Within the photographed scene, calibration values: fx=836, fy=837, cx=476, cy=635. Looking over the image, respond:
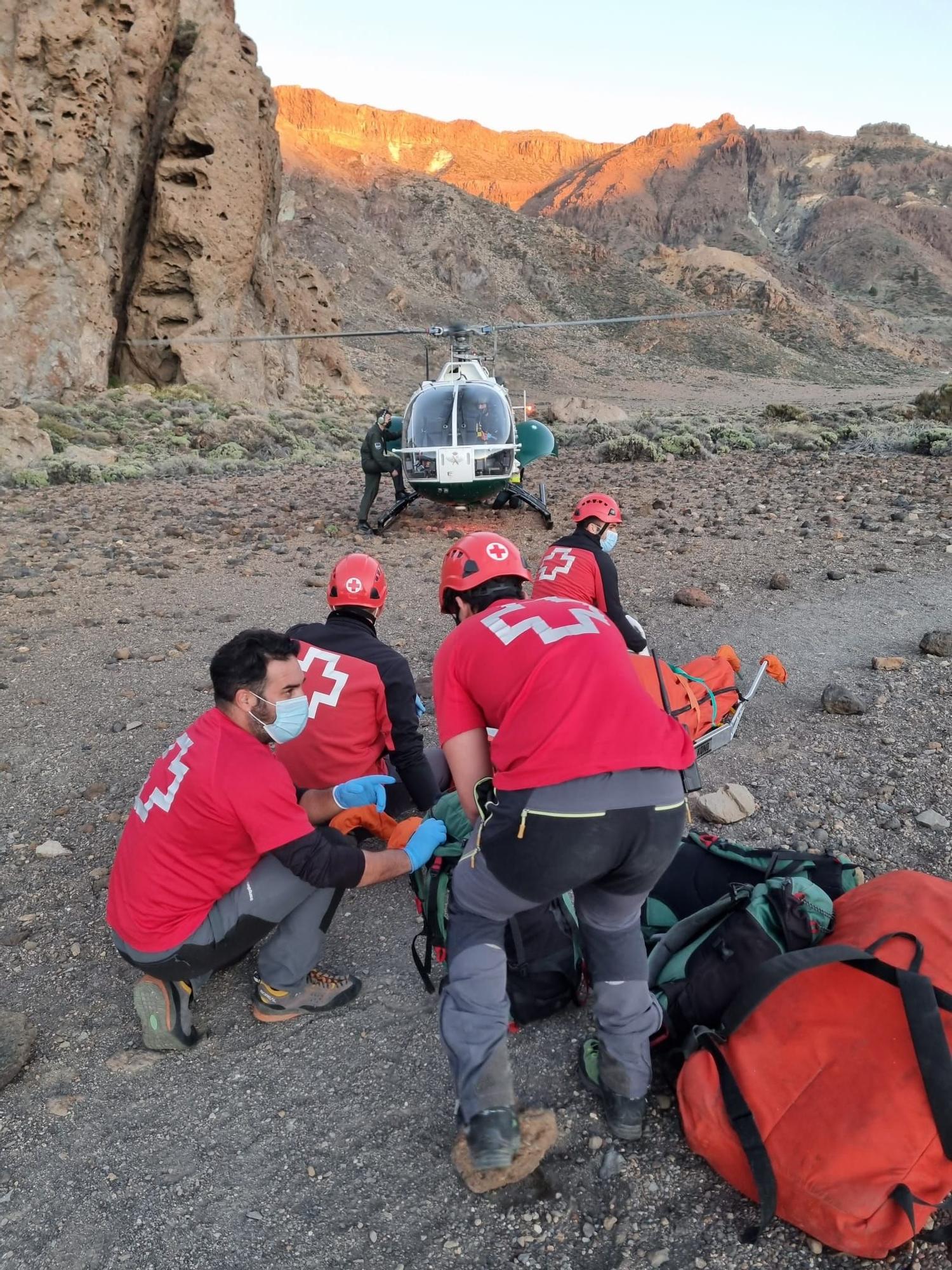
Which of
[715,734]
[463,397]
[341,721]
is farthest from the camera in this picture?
[463,397]

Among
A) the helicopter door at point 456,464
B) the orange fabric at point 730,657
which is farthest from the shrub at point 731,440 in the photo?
the orange fabric at point 730,657

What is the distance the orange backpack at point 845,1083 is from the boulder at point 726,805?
172 cm

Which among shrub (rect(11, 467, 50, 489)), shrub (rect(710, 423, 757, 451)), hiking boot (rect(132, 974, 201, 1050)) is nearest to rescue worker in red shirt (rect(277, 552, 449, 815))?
hiking boot (rect(132, 974, 201, 1050))

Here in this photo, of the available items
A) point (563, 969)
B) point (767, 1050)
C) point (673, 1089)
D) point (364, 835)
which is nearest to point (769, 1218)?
point (767, 1050)

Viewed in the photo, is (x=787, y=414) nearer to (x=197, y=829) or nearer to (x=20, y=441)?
(x=20, y=441)

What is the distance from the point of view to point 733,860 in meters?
3.21

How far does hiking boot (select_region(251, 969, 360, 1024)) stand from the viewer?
3.08 metres

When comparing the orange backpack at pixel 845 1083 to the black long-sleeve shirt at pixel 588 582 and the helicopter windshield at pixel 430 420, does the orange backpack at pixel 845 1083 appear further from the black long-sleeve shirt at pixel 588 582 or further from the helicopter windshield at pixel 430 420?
the helicopter windshield at pixel 430 420

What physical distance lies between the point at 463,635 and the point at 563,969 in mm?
1293

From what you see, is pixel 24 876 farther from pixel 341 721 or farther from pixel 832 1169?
pixel 832 1169

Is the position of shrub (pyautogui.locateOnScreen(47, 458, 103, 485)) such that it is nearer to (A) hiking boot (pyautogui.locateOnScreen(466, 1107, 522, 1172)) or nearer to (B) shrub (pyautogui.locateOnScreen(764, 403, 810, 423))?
(A) hiking boot (pyautogui.locateOnScreen(466, 1107, 522, 1172))

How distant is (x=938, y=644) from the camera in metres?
6.03

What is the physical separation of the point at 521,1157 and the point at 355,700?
1.98 metres

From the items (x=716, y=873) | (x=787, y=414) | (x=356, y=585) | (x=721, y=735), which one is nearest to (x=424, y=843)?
(x=716, y=873)
